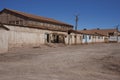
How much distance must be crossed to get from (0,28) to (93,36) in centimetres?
→ 3563

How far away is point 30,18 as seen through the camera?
3294 centimetres

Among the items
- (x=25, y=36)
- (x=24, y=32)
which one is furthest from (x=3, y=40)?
(x=25, y=36)

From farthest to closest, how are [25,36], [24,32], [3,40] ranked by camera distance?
1. [25,36]
2. [24,32]
3. [3,40]

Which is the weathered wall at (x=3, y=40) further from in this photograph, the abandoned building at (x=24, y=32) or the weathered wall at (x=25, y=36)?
the weathered wall at (x=25, y=36)

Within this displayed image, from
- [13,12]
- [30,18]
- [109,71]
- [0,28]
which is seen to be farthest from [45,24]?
[109,71]

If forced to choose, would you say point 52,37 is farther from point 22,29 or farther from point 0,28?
point 0,28

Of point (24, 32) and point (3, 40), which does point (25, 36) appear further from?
point (3, 40)

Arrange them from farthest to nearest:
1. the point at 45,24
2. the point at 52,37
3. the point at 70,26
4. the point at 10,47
A: the point at 70,26
the point at 45,24
the point at 52,37
the point at 10,47

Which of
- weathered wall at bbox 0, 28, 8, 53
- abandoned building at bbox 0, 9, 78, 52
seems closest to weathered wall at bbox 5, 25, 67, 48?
abandoned building at bbox 0, 9, 78, 52

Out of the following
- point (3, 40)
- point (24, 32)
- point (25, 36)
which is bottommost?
point (3, 40)

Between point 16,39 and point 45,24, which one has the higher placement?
point 45,24

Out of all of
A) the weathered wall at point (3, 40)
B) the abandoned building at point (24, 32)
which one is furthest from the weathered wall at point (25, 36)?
the weathered wall at point (3, 40)

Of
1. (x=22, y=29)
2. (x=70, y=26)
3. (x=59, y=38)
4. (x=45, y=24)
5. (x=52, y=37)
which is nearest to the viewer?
(x=22, y=29)

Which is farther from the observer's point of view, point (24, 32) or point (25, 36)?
point (25, 36)
